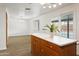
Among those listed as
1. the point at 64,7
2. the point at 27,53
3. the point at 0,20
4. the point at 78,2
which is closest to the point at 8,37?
the point at 0,20

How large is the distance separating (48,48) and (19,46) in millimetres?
489

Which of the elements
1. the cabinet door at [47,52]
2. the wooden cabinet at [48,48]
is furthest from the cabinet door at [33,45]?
the cabinet door at [47,52]

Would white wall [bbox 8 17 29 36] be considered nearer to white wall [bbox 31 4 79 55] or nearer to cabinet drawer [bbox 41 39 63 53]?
white wall [bbox 31 4 79 55]

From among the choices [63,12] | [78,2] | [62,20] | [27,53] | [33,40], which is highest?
[78,2]

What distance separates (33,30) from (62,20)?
502mm

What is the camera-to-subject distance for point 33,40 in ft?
5.63

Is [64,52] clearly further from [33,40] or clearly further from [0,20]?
[0,20]

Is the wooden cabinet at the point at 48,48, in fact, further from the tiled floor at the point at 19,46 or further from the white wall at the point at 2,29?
the white wall at the point at 2,29

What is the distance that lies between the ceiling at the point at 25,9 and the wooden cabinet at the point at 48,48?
39 centimetres

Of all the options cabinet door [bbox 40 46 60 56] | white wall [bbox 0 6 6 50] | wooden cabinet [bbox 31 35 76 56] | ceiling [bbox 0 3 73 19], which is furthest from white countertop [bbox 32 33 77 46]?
white wall [bbox 0 6 6 50]

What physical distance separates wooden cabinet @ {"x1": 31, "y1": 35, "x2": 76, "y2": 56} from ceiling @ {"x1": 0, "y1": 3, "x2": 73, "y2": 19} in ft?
1.27

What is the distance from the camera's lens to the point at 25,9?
1618 millimetres

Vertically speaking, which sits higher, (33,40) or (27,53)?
(33,40)

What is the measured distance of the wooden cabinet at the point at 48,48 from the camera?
5.13ft
